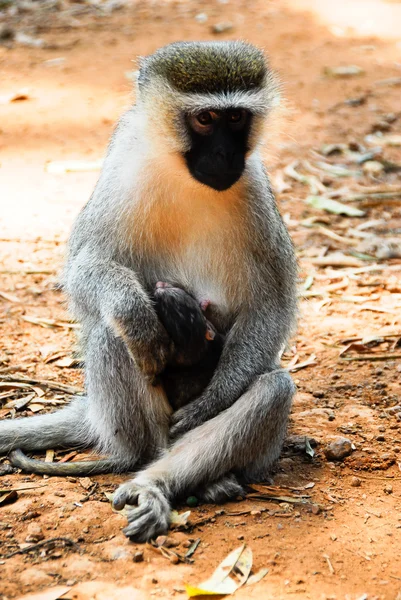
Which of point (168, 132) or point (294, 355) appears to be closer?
point (168, 132)

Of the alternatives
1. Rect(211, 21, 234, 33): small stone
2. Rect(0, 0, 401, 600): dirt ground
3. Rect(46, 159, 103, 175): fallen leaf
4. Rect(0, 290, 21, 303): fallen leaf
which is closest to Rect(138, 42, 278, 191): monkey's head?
Rect(0, 0, 401, 600): dirt ground

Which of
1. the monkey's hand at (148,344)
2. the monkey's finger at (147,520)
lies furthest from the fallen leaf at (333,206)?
the monkey's finger at (147,520)

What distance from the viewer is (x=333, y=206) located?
838 cm

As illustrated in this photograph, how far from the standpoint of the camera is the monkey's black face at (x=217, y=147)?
435 centimetres

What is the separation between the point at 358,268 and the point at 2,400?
3356 mm

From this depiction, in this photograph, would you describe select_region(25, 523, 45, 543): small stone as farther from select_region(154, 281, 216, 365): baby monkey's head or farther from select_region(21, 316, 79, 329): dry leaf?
select_region(21, 316, 79, 329): dry leaf

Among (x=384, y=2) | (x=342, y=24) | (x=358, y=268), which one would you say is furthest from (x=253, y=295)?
(x=384, y=2)

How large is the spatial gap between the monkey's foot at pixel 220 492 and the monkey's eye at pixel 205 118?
70.6 inches

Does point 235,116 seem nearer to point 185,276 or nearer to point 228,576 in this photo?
point 185,276

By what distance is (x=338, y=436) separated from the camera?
495 centimetres

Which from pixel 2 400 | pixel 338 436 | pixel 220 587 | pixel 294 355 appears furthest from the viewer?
pixel 294 355

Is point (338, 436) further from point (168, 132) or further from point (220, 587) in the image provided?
point (168, 132)

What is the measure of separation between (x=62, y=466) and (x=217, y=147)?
182cm

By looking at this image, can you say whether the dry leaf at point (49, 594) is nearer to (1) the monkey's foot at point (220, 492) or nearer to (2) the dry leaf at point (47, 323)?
(1) the monkey's foot at point (220, 492)
